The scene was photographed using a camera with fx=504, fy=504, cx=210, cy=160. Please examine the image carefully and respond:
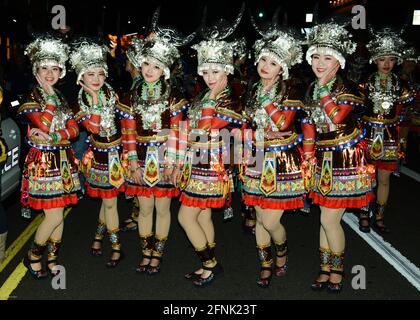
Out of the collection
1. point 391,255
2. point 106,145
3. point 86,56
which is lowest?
point 391,255

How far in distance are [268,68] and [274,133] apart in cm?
59

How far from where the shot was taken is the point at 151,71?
491 cm

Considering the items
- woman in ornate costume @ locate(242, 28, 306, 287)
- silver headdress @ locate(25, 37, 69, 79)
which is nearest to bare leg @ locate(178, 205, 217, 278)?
woman in ornate costume @ locate(242, 28, 306, 287)

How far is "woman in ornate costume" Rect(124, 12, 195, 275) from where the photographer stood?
4.91 m

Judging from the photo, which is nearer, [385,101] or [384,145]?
[385,101]

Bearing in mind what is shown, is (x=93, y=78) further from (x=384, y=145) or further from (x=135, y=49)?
(x=384, y=145)

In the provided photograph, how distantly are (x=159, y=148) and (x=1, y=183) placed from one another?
198 cm

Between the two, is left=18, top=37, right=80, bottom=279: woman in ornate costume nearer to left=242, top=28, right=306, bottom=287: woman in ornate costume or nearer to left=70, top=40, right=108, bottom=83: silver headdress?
left=70, top=40, right=108, bottom=83: silver headdress

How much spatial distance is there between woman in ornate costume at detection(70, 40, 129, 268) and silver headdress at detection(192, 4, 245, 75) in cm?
95

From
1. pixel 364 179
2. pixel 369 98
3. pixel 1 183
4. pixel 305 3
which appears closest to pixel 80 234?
pixel 1 183

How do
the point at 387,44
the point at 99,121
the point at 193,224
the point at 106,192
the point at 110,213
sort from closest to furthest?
the point at 193,224
the point at 99,121
the point at 106,192
the point at 110,213
the point at 387,44

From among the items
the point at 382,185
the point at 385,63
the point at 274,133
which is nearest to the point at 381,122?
the point at 385,63

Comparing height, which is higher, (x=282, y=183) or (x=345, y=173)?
(x=345, y=173)

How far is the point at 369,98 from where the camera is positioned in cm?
640
